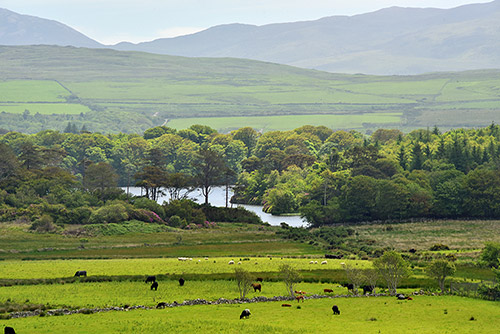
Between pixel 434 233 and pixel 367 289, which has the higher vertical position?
pixel 367 289

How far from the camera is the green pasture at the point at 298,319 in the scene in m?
54.3

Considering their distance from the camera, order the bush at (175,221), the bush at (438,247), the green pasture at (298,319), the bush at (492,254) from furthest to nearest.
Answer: the bush at (175,221) → the bush at (438,247) → the bush at (492,254) → the green pasture at (298,319)

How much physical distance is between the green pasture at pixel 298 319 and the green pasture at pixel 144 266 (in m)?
21.6

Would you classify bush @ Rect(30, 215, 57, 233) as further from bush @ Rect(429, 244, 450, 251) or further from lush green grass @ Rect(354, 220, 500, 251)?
bush @ Rect(429, 244, 450, 251)

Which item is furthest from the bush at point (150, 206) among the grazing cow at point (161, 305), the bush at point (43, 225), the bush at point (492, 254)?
the grazing cow at point (161, 305)

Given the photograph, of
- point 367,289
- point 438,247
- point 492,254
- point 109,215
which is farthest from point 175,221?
point 367,289

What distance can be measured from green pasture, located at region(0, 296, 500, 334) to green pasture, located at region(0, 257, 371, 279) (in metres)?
21.6

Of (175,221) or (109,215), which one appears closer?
(109,215)

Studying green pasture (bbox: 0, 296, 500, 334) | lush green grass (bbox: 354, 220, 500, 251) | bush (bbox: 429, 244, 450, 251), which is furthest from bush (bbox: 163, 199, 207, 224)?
green pasture (bbox: 0, 296, 500, 334)

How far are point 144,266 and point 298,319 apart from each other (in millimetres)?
34785

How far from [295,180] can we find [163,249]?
8402 centimetres

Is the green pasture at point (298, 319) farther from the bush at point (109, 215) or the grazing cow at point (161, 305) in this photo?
the bush at point (109, 215)

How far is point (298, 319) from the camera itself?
193 ft

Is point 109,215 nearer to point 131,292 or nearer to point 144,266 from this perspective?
point 144,266
